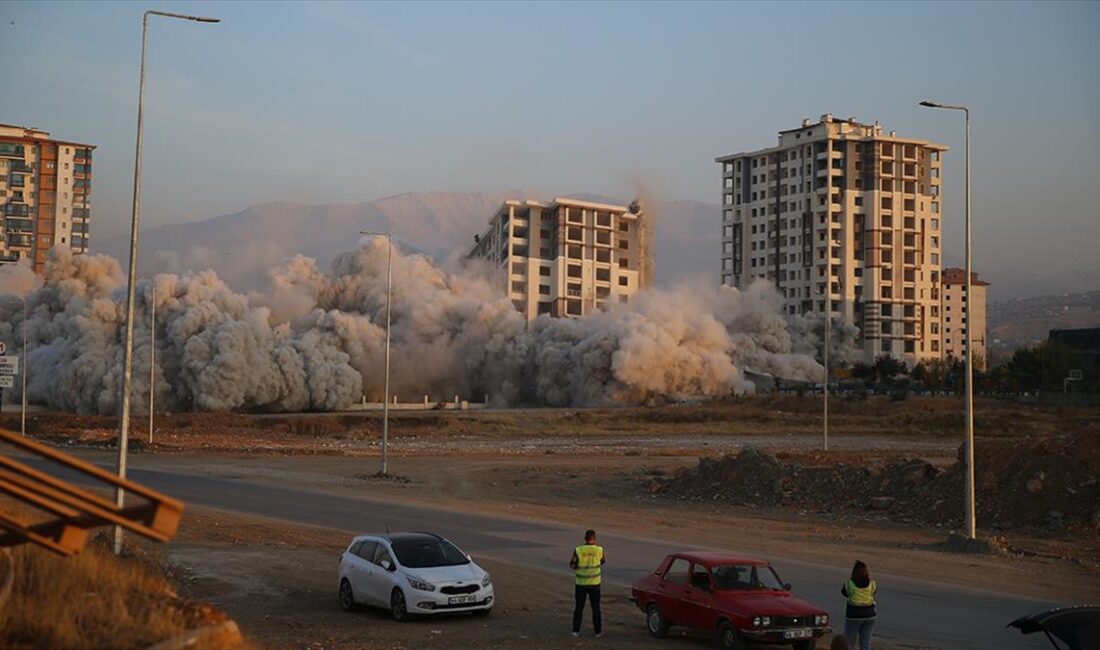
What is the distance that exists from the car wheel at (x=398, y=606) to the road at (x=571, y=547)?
193 inches

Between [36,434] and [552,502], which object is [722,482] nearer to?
[552,502]

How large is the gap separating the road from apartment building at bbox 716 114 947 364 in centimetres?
10007

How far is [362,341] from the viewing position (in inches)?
3787

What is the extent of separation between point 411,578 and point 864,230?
12221 cm

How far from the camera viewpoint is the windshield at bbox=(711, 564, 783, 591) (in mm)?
15273

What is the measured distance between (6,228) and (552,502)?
358 feet

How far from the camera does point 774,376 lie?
112625 millimetres

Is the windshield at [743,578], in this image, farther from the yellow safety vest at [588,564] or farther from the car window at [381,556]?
the car window at [381,556]

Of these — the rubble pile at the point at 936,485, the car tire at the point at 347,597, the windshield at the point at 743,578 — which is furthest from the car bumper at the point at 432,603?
the rubble pile at the point at 936,485

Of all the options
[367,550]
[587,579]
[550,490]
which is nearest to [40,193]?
[550,490]

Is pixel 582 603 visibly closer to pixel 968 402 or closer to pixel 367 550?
pixel 367 550

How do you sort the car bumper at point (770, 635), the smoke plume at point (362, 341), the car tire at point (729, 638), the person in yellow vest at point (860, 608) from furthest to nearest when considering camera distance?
the smoke plume at point (362, 341) < the car tire at point (729, 638) < the car bumper at point (770, 635) < the person in yellow vest at point (860, 608)

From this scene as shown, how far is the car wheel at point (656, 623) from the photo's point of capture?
15852mm

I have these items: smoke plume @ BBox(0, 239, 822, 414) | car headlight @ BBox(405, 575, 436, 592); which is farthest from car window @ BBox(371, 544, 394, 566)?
smoke plume @ BBox(0, 239, 822, 414)
